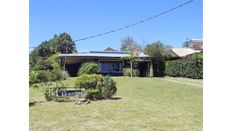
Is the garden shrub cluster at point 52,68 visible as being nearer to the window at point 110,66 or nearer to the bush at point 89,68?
the bush at point 89,68

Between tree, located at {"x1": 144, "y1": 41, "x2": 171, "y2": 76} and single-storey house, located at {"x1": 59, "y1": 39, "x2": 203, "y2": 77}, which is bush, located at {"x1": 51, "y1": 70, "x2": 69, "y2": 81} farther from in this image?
tree, located at {"x1": 144, "y1": 41, "x2": 171, "y2": 76}

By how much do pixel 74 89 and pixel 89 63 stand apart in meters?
16.4

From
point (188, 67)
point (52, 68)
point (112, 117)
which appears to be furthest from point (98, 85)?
point (52, 68)

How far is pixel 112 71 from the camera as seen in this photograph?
35000 millimetres

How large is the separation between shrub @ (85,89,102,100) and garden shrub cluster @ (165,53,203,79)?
13984 millimetres

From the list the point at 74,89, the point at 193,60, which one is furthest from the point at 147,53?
the point at 74,89

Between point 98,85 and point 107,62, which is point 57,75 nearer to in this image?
point 107,62

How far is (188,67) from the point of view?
27.1 m

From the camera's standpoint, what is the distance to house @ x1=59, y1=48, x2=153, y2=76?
32.3 metres

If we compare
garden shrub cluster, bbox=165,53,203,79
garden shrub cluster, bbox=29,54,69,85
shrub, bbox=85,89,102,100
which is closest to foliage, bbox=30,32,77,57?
garden shrub cluster, bbox=29,54,69,85

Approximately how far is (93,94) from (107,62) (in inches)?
890
